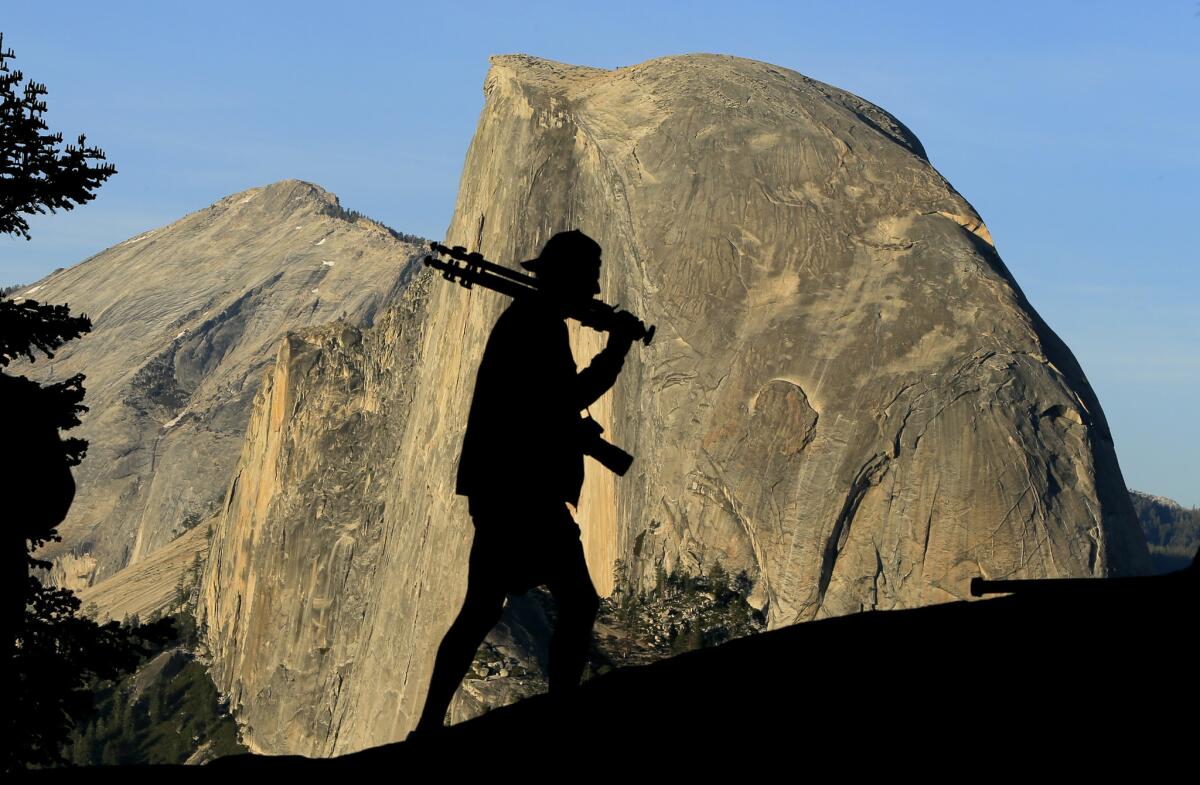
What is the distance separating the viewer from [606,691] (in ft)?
30.9

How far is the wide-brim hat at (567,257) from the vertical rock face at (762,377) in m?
36.3

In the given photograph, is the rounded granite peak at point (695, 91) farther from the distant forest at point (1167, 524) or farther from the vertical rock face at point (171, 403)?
the vertical rock face at point (171, 403)

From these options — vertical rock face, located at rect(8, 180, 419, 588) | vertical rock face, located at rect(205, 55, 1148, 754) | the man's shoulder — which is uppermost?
vertical rock face, located at rect(8, 180, 419, 588)

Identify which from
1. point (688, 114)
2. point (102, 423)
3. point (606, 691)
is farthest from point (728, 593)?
point (102, 423)

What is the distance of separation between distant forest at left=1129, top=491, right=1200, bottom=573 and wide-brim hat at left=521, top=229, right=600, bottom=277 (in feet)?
391

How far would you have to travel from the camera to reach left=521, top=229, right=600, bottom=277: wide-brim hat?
9617 millimetres

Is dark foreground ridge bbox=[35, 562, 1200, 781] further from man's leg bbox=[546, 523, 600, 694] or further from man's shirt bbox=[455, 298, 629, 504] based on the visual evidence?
man's shirt bbox=[455, 298, 629, 504]

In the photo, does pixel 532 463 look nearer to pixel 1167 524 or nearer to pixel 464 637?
pixel 464 637

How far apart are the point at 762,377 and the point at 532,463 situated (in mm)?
40710

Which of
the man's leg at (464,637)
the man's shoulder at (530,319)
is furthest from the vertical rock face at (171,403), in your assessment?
the man's shoulder at (530,319)

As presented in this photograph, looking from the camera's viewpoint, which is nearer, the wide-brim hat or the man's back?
the man's back

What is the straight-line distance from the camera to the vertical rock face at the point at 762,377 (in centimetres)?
4644

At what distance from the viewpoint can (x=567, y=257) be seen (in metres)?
9.63

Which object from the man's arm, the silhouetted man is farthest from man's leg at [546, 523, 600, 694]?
the man's arm
